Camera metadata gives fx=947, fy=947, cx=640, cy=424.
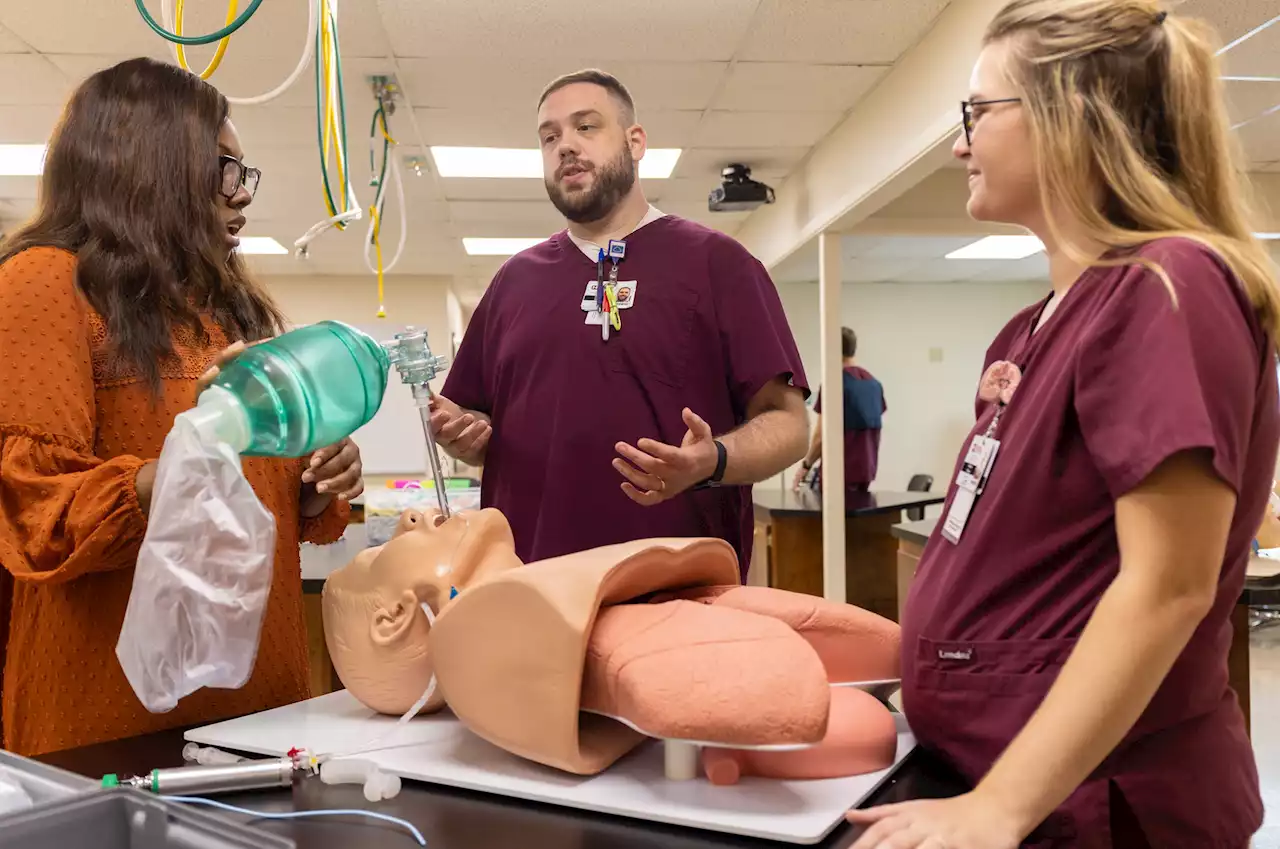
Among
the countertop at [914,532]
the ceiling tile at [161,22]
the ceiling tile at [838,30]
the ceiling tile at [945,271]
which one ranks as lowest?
the countertop at [914,532]

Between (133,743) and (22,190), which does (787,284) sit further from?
(133,743)

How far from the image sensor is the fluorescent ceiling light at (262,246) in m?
6.69

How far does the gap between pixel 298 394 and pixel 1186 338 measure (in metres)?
0.84

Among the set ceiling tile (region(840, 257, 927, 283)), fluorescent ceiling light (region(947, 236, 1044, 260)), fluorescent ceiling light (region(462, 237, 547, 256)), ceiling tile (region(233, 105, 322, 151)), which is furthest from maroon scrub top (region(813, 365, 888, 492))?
ceiling tile (region(233, 105, 322, 151))

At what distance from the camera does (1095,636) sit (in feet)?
2.40

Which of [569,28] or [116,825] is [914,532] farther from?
[116,825]

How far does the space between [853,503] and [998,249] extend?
11.5 ft

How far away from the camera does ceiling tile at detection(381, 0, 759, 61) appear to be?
3.22m

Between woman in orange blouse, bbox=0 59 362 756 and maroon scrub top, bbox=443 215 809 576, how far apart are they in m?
0.40

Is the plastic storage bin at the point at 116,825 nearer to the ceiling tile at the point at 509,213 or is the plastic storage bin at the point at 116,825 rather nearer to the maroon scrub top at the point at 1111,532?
the maroon scrub top at the point at 1111,532

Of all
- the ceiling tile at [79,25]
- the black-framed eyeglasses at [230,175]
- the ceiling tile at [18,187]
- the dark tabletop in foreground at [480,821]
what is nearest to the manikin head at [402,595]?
the dark tabletop in foreground at [480,821]

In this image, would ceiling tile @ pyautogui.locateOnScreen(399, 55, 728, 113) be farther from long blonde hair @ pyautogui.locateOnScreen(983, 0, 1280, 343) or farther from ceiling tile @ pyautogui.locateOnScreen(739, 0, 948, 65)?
long blonde hair @ pyautogui.locateOnScreen(983, 0, 1280, 343)

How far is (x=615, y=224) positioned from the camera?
1800 millimetres

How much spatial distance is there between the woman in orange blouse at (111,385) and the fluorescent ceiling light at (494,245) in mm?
Answer: 5547
